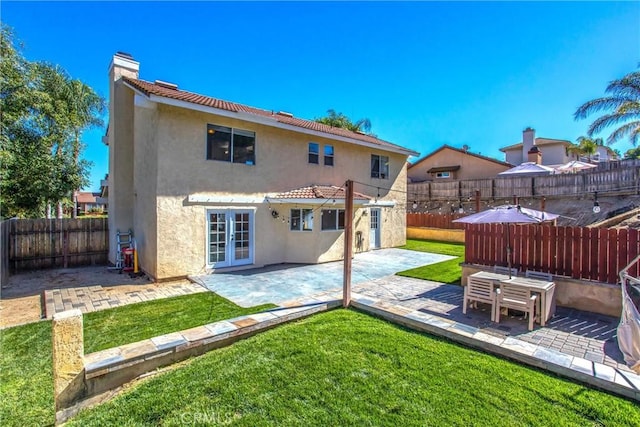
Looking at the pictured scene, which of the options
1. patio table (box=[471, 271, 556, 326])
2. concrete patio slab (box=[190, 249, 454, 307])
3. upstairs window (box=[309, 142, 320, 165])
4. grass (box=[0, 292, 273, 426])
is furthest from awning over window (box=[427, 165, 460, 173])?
grass (box=[0, 292, 273, 426])

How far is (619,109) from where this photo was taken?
58.3 ft

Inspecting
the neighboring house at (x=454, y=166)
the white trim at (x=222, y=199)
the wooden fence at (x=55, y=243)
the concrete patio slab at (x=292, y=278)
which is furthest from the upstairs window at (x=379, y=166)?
the neighboring house at (x=454, y=166)

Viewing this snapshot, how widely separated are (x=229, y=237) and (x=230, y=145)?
3.69 meters

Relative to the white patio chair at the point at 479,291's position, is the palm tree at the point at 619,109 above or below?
above

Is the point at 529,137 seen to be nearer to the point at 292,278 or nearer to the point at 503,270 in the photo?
the point at 503,270

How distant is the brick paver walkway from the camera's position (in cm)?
785

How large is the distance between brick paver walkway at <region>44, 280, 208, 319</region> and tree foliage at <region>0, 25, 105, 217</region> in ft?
19.8

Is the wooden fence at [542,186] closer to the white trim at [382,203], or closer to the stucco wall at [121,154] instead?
the white trim at [382,203]

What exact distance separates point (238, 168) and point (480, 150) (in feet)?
138

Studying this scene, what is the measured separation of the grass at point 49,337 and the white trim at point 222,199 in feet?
12.2

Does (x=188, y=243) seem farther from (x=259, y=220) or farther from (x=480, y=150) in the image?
(x=480, y=150)

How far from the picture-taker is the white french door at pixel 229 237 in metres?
11.5

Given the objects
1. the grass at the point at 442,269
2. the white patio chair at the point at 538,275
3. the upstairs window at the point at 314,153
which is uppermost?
the upstairs window at the point at 314,153

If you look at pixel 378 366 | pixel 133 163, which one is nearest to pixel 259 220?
pixel 133 163
